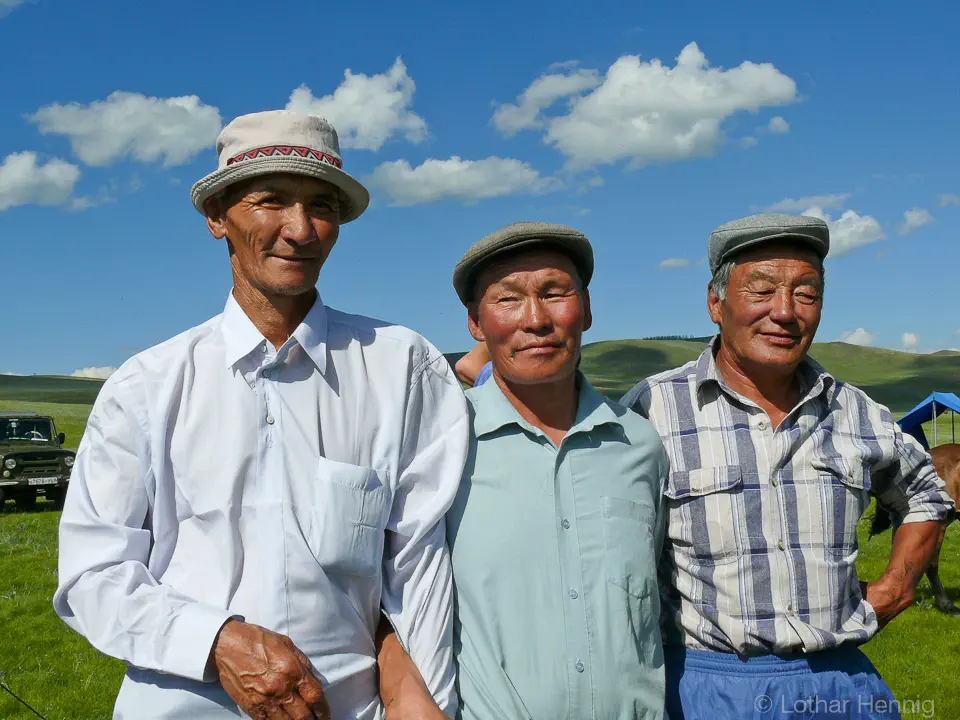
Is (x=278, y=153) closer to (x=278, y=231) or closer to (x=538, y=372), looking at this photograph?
(x=278, y=231)

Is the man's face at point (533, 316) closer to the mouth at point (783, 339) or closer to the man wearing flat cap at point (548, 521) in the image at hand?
the man wearing flat cap at point (548, 521)

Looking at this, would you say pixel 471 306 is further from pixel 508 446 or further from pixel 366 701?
pixel 366 701

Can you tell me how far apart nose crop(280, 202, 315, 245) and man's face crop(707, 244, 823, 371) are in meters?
1.43

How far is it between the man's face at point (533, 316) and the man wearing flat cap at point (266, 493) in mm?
309

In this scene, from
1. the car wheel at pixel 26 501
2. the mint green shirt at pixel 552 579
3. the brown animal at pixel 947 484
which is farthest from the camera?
the car wheel at pixel 26 501

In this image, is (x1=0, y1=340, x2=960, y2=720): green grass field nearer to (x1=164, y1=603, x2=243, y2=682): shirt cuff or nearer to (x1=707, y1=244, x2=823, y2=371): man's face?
(x1=707, y1=244, x2=823, y2=371): man's face

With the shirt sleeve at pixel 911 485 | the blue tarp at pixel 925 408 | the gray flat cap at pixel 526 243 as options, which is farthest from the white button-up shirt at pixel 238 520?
the blue tarp at pixel 925 408

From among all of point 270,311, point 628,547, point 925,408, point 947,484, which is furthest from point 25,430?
point 628,547

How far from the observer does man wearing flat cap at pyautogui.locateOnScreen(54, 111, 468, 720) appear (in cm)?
200

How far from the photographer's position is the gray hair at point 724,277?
285 centimetres

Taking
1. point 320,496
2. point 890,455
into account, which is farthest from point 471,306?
point 890,455

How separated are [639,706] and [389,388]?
1.09 meters

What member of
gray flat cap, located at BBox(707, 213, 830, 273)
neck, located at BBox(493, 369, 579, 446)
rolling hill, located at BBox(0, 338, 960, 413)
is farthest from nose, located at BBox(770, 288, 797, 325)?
rolling hill, located at BBox(0, 338, 960, 413)

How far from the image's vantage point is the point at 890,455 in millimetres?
2891
